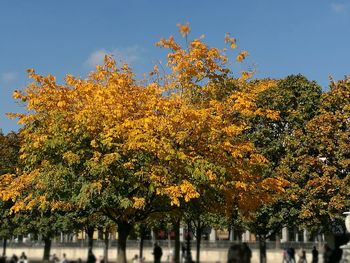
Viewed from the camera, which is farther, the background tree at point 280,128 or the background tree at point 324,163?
the background tree at point 280,128

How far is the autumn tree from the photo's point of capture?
23.2m

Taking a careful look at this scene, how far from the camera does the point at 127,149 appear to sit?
78.3 ft

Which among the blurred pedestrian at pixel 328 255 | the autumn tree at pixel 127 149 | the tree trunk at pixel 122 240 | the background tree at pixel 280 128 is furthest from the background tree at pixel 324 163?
the tree trunk at pixel 122 240

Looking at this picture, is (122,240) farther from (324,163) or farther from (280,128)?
(280,128)

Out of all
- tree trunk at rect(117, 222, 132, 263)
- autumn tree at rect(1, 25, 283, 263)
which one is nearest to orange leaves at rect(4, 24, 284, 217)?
autumn tree at rect(1, 25, 283, 263)

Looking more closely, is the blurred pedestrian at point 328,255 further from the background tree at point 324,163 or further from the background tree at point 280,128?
the background tree at point 280,128

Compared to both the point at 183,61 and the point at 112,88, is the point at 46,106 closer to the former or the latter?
the point at 112,88

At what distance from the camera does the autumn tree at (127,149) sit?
76.0 ft

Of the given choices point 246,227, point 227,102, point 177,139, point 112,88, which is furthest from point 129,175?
point 246,227

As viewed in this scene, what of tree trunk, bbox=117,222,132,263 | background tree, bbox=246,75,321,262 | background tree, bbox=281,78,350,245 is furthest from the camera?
background tree, bbox=246,75,321,262

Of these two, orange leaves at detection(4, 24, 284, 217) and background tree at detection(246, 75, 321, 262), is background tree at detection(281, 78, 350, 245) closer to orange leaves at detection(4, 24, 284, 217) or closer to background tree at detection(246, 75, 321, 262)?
background tree at detection(246, 75, 321, 262)

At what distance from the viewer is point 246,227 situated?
4262 cm

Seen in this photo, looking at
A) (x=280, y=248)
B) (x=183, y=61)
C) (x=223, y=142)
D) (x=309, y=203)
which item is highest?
(x=183, y=61)

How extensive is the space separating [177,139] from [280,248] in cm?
2944
